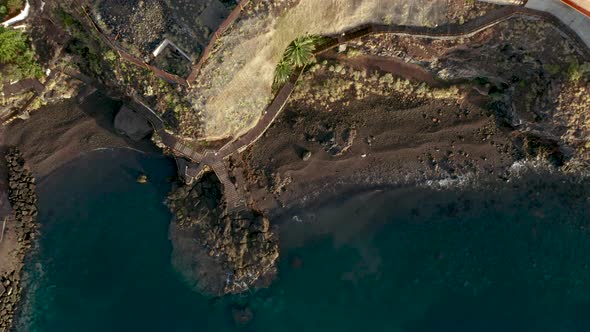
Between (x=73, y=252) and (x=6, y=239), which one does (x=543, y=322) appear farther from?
(x=6, y=239)

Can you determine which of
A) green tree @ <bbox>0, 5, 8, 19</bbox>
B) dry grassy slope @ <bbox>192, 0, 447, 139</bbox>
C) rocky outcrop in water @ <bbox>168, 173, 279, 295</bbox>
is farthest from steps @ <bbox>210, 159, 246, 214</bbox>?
green tree @ <bbox>0, 5, 8, 19</bbox>

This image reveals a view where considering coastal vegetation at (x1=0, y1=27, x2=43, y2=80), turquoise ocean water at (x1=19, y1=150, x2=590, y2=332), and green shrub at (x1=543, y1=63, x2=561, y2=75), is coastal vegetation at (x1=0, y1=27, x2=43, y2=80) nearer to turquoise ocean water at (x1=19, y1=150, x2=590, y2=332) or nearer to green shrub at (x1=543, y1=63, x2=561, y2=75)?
turquoise ocean water at (x1=19, y1=150, x2=590, y2=332)

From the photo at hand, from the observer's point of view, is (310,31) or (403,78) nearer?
(310,31)

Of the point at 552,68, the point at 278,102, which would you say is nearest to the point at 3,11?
the point at 278,102

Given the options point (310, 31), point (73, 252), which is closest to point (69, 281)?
point (73, 252)

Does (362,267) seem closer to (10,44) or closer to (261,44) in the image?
(261,44)

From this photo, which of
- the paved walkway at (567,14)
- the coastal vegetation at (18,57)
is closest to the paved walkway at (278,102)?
the paved walkway at (567,14)

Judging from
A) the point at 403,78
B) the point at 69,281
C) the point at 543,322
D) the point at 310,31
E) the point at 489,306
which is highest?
the point at 310,31
